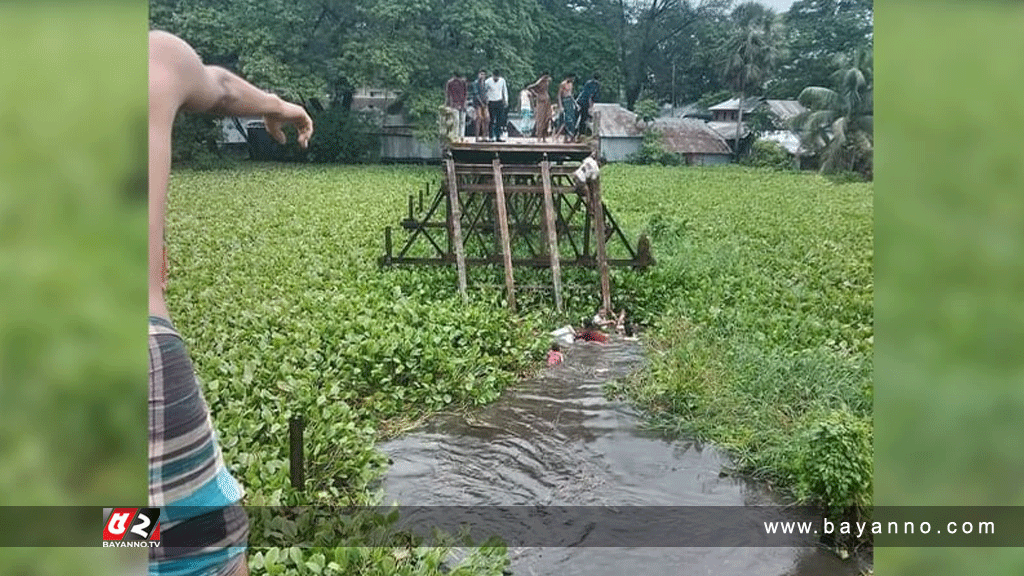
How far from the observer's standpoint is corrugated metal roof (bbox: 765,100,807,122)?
4539 millimetres

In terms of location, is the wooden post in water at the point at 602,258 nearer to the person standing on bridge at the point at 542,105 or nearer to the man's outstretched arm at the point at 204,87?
the person standing on bridge at the point at 542,105

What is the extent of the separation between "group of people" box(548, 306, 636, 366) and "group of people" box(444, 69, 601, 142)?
1.76 metres

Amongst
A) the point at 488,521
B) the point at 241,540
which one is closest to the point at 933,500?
the point at 241,540

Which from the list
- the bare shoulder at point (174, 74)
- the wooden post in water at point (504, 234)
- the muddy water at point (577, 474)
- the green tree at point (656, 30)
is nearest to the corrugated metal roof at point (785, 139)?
the green tree at point (656, 30)

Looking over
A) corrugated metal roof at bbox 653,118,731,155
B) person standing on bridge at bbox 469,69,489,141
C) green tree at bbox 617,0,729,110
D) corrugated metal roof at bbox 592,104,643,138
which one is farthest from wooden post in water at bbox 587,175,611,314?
green tree at bbox 617,0,729,110

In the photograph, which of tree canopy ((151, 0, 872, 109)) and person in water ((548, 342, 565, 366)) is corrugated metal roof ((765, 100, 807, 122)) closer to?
tree canopy ((151, 0, 872, 109))

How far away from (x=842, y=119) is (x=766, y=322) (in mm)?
2836

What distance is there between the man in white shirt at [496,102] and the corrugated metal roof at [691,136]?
1141 mm

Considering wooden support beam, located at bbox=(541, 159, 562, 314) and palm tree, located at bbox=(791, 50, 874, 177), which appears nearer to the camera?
palm tree, located at bbox=(791, 50, 874, 177)

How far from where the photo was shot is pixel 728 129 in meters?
5.00

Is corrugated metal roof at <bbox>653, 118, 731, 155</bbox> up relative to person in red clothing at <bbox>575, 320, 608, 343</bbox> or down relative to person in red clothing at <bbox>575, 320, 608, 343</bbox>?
up

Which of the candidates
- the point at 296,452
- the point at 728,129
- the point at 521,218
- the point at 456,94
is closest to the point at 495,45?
the point at 456,94

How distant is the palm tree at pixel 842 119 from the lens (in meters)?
3.60

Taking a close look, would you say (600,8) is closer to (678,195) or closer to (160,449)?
(678,195)
